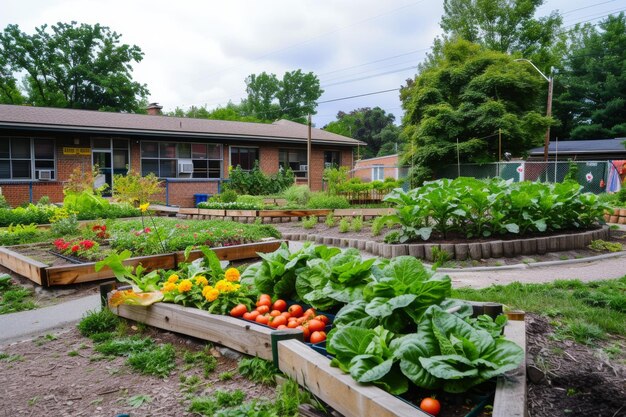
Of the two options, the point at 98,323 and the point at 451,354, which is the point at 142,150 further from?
the point at 451,354

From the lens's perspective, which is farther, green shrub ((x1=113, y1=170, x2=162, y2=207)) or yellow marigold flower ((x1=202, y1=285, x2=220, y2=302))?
green shrub ((x1=113, y1=170, x2=162, y2=207))

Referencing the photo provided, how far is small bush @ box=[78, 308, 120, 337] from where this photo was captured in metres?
3.84

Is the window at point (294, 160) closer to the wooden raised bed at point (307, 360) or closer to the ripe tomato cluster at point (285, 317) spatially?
the wooden raised bed at point (307, 360)

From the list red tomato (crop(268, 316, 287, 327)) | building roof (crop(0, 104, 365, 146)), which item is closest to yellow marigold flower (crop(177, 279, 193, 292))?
red tomato (crop(268, 316, 287, 327))

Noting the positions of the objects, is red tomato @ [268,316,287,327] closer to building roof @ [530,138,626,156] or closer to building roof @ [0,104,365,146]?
building roof @ [0,104,365,146]

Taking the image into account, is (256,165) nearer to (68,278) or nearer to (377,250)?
(377,250)

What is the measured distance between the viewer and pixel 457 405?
200cm

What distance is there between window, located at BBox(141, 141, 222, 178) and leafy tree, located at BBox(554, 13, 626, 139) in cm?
3004

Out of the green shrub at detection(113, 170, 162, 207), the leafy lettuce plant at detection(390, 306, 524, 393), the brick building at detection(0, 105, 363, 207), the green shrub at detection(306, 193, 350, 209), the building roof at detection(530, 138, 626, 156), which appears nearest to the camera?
the leafy lettuce plant at detection(390, 306, 524, 393)

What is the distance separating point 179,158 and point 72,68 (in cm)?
2083

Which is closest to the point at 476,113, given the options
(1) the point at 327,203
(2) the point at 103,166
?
(1) the point at 327,203

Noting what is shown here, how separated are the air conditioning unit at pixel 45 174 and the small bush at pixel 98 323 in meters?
15.7

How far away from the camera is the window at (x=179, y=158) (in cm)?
1972

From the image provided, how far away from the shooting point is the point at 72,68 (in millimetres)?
35125
